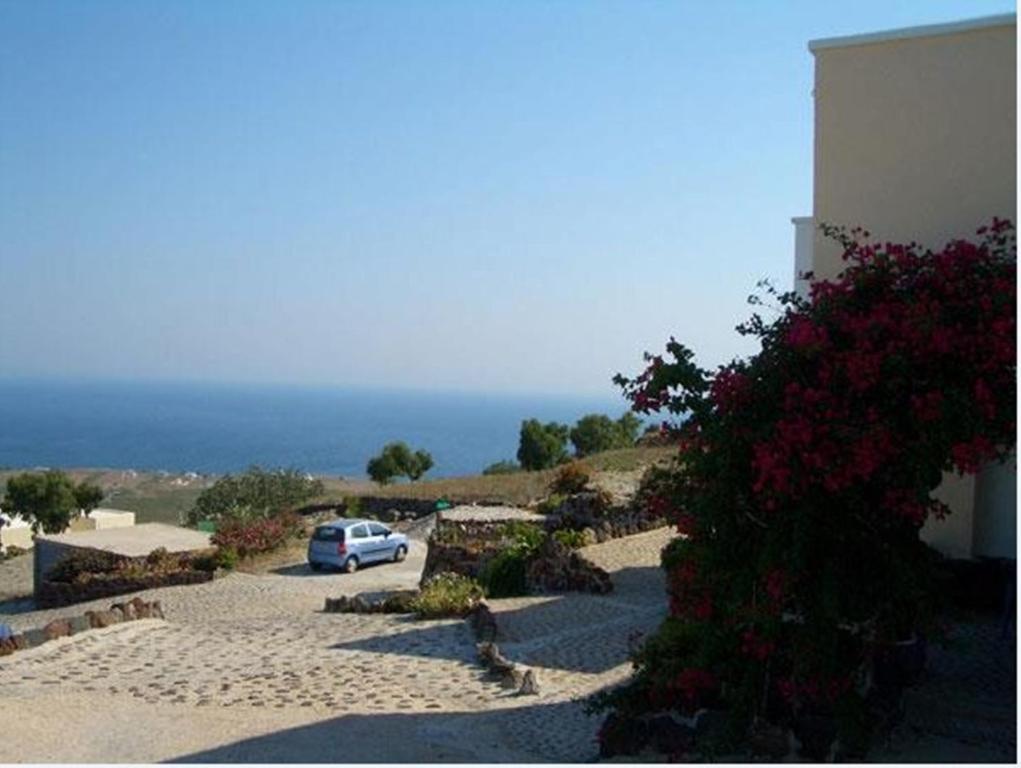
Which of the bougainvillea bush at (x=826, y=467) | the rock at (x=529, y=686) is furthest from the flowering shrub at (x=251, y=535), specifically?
the bougainvillea bush at (x=826, y=467)

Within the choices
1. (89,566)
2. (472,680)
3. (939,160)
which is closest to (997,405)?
(939,160)

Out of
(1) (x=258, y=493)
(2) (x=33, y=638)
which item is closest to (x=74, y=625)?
(2) (x=33, y=638)

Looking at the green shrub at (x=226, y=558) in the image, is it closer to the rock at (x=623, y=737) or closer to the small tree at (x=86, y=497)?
the rock at (x=623, y=737)

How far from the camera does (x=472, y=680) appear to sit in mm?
13367

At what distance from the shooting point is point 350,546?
1068 inches

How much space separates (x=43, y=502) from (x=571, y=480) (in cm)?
3025

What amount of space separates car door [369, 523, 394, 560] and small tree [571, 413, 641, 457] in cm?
2572

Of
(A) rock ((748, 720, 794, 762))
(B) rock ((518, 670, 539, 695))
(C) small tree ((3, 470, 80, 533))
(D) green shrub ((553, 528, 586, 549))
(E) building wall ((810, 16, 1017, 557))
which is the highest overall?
(E) building wall ((810, 16, 1017, 557))

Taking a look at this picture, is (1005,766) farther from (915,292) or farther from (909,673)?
(915,292)

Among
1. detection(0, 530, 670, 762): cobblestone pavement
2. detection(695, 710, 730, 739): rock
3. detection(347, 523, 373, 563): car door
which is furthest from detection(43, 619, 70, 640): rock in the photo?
detection(695, 710, 730, 739): rock

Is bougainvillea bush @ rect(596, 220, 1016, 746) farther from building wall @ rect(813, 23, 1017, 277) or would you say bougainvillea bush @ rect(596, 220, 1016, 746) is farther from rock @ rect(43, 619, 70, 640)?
rock @ rect(43, 619, 70, 640)

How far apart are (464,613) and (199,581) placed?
10.0 m

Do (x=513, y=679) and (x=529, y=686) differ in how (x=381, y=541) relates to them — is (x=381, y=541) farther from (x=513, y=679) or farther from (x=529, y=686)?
(x=529, y=686)

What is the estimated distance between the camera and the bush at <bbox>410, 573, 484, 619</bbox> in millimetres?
17844
